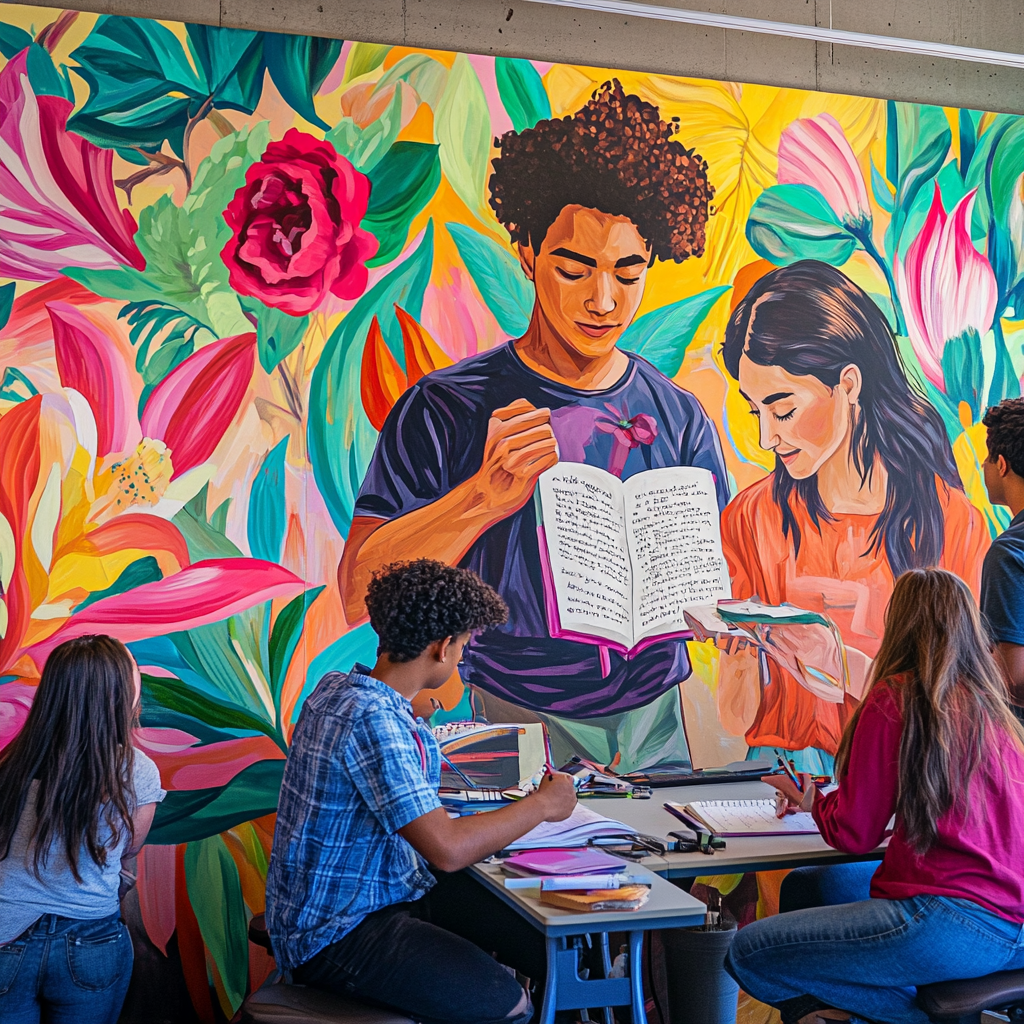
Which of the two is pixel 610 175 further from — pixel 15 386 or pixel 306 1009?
pixel 306 1009

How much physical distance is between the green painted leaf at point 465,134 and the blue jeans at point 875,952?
93.9 inches

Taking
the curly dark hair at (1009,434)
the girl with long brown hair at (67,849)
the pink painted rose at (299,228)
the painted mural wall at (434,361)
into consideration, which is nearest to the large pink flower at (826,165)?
the painted mural wall at (434,361)

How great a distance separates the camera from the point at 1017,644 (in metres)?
2.47

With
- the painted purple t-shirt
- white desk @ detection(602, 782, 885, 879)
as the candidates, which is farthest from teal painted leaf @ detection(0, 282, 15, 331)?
white desk @ detection(602, 782, 885, 879)

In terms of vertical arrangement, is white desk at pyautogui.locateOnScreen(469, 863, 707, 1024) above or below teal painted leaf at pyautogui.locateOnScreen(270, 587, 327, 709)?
below

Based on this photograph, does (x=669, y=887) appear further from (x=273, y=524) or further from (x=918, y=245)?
(x=918, y=245)

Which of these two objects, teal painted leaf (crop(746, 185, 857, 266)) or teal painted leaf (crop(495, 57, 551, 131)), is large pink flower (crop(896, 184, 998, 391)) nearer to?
teal painted leaf (crop(746, 185, 857, 266))

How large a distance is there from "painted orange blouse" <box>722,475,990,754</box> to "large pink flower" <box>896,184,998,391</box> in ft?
2.38

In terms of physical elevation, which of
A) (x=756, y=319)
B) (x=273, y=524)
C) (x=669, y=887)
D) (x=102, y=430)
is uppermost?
(x=756, y=319)

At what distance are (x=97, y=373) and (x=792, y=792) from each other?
7.40ft

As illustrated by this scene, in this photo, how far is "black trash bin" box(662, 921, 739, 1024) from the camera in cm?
291

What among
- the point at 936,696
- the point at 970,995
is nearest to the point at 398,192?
the point at 936,696

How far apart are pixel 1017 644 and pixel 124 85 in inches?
114

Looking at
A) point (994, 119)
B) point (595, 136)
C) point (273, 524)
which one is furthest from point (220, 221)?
point (994, 119)
